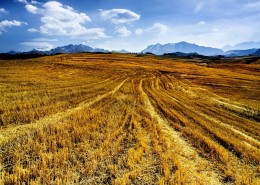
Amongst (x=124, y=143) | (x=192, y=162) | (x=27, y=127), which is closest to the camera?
(x=192, y=162)

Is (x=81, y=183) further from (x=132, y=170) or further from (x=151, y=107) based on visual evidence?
(x=151, y=107)

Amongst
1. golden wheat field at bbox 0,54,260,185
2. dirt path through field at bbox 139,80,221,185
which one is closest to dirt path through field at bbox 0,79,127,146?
golden wheat field at bbox 0,54,260,185

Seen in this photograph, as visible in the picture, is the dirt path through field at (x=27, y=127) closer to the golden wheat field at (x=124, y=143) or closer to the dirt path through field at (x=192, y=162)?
the golden wheat field at (x=124, y=143)

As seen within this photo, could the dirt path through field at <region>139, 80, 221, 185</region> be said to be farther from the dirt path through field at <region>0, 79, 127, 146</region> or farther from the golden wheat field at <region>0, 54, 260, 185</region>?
the dirt path through field at <region>0, 79, 127, 146</region>

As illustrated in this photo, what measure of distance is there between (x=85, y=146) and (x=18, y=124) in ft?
18.0

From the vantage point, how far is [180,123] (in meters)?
14.8

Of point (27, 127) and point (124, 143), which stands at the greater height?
point (27, 127)

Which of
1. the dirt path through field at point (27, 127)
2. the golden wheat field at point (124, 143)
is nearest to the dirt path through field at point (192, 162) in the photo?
the golden wheat field at point (124, 143)

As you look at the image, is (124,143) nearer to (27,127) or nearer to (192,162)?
(192,162)

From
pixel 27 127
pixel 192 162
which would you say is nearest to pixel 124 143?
pixel 192 162

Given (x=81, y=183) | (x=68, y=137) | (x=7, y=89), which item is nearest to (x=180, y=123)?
(x=68, y=137)

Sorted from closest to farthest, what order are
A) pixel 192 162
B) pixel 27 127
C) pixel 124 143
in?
pixel 192 162 → pixel 124 143 → pixel 27 127

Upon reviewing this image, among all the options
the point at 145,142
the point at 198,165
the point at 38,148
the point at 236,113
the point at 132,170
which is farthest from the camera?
the point at 236,113

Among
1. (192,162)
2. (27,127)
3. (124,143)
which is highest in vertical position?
(27,127)
